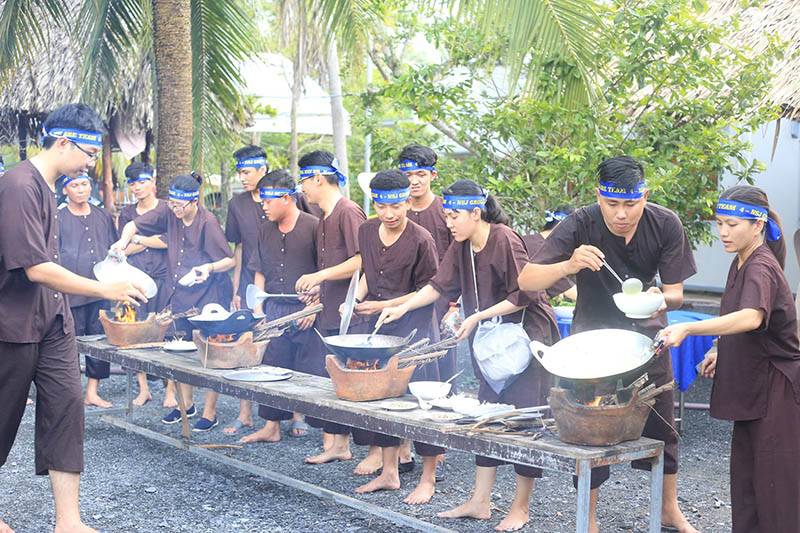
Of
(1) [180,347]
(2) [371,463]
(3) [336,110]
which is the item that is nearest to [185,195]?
(1) [180,347]

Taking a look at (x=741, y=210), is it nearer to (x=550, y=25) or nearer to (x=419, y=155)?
(x=550, y=25)

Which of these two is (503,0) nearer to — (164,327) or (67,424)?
(164,327)

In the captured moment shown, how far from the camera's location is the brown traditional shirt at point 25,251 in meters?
4.22

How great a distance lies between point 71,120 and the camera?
4.41 metres

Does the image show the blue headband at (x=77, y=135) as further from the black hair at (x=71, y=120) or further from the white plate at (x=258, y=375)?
the white plate at (x=258, y=375)

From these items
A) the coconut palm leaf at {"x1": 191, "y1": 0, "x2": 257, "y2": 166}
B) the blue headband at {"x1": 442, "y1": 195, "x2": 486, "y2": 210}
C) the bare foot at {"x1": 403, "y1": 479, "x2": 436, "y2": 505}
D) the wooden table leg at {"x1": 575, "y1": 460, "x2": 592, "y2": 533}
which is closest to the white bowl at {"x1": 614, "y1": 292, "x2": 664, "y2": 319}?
the wooden table leg at {"x1": 575, "y1": 460, "x2": 592, "y2": 533}

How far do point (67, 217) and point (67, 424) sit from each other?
3456 mm

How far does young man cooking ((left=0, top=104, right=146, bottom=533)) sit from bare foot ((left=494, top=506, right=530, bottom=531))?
78.2 inches

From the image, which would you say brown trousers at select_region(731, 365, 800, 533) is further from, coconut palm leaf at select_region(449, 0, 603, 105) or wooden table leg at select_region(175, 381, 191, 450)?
wooden table leg at select_region(175, 381, 191, 450)

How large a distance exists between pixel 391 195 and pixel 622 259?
1468 millimetres

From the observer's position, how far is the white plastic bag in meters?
4.46

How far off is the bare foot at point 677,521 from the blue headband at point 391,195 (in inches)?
84.9

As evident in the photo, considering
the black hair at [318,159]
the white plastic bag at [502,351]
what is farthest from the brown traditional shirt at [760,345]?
the black hair at [318,159]

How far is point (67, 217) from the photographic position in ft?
24.7
